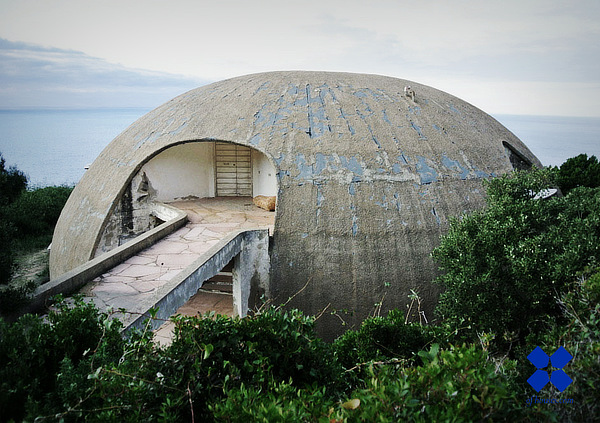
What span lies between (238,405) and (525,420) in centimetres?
181

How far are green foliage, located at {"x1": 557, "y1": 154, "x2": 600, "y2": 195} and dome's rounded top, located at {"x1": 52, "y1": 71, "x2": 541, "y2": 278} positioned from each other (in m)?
6.52

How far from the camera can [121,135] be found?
36.6 ft

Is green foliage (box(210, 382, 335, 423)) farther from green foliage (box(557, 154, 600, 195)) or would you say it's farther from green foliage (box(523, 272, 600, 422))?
green foliage (box(557, 154, 600, 195))

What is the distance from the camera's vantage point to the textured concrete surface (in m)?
5.75

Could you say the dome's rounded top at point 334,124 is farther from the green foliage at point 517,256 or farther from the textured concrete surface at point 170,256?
the green foliage at point 517,256

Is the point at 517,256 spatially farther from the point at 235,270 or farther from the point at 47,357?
the point at 47,357

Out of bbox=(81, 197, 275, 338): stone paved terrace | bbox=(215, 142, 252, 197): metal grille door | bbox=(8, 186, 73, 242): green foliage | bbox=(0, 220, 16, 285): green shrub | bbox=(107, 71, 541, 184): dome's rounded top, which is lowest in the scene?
bbox=(8, 186, 73, 242): green foliage

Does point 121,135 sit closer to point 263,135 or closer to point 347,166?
point 263,135

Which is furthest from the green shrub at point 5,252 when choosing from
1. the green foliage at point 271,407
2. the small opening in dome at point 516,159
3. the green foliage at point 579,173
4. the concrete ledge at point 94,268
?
the green foliage at point 579,173

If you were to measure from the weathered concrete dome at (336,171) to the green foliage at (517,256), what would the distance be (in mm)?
1335

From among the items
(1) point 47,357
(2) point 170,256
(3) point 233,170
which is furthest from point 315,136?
(1) point 47,357

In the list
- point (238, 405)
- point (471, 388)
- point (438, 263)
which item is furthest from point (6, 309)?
point (438, 263)

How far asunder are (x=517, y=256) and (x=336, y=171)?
352cm

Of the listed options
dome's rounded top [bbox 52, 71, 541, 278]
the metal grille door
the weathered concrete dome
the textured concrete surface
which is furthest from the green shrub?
the metal grille door
